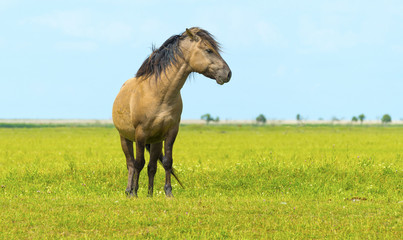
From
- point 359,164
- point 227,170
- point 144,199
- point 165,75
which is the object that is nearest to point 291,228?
point 144,199

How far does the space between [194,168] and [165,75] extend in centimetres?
642

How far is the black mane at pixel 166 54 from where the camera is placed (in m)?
9.05

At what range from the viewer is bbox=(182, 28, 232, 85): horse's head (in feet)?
28.8

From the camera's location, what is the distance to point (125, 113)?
1011 centimetres

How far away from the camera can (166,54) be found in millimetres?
9422

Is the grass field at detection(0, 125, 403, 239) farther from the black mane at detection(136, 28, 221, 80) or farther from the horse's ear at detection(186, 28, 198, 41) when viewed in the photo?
the horse's ear at detection(186, 28, 198, 41)

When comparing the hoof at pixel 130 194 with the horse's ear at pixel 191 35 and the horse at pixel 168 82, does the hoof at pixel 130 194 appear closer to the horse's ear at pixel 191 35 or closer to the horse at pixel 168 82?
the horse at pixel 168 82

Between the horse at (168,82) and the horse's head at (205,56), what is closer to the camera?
the horse's head at (205,56)

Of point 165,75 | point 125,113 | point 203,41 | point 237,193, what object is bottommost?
point 237,193

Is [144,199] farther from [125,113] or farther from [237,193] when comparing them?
[237,193]

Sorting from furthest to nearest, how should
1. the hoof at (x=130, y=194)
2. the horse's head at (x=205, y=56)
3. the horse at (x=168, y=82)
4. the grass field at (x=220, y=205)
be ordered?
1. the hoof at (x=130, y=194)
2. the horse at (x=168, y=82)
3. the horse's head at (x=205, y=56)
4. the grass field at (x=220, y=205)

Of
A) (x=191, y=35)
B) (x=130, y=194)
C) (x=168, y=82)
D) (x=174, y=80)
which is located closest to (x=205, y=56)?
(x=191, y=35)

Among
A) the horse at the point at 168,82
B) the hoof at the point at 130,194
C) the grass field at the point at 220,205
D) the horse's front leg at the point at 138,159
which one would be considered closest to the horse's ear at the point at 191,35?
the horse at the point at 168,82

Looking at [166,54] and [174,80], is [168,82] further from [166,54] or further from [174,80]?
[166,54]
